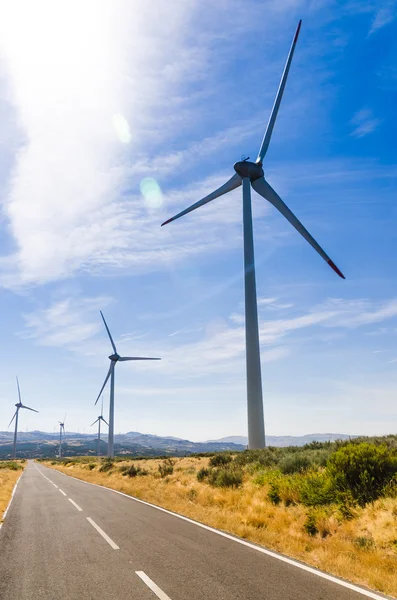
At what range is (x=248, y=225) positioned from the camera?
3150 centimetres

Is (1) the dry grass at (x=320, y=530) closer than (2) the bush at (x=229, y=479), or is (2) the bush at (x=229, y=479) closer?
(1) the dry grass at (x=320, y=530)

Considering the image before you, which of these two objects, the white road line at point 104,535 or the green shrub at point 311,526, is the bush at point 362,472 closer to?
the green shrub at point 311,526

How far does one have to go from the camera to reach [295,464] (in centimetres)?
1822

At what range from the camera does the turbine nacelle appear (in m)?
34.8

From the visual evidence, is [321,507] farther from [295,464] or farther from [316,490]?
[295,464]

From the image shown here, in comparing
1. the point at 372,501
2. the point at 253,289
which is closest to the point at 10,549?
the point at 372,501

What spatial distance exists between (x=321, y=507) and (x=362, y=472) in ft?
5.59

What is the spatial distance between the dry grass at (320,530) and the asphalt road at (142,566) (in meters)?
0.78

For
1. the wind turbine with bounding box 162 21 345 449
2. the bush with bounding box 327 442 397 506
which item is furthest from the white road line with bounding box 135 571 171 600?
the wind turbine with bounding box 162 21 345 449

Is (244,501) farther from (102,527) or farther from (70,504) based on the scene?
(70,504)

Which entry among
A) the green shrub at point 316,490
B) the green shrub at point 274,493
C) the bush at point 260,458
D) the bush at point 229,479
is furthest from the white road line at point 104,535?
the bush at point 260,458

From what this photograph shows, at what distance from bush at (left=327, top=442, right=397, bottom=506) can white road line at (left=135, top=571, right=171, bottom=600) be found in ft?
23.8

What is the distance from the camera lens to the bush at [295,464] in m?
17.8

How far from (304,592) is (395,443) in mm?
11977
